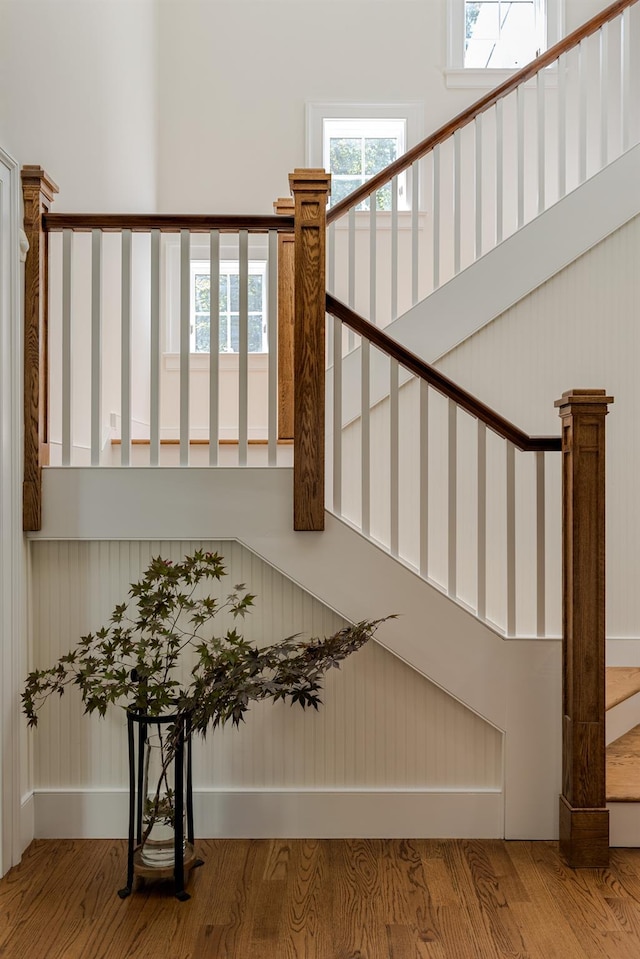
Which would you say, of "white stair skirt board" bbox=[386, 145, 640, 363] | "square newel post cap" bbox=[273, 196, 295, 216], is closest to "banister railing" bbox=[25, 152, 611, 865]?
"white stair skirt board" bbox=[386, 145, 640, 363]

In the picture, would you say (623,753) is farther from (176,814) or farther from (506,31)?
(506,31)

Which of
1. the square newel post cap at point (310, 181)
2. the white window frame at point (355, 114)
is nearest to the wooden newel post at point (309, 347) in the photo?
the square newel post cap at point (310, 181)

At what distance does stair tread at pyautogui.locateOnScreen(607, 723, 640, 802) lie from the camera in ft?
8.32

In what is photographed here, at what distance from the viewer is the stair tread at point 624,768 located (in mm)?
2535

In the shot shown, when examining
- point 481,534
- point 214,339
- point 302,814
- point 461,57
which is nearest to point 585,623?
point 481,534

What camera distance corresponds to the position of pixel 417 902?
2238 mm

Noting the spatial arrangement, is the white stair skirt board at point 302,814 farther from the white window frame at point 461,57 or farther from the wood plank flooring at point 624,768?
the white window frame at point 461,57

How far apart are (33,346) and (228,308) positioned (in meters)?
2.67

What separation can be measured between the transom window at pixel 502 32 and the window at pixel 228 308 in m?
1.91

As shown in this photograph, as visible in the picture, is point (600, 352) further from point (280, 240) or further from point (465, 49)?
point (465, 49)

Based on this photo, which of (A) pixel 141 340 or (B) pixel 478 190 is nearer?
(B) pixel 478 190

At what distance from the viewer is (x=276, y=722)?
2.68 m

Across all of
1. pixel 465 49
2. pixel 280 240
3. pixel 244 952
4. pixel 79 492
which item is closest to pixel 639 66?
pixel 465 49

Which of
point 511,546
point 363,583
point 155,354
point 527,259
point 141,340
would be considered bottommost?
point 363,583
